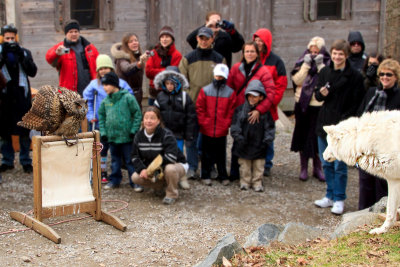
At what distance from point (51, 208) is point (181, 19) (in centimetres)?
695

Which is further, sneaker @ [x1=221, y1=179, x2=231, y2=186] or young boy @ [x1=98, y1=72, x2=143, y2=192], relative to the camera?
sneaker @ [x1=221, y1=179, x2=231, y2=186]

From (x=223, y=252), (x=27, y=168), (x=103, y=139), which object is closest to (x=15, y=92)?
(x=27, y=168)

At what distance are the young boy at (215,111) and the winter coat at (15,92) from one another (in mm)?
2666

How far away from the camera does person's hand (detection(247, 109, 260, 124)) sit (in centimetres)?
792

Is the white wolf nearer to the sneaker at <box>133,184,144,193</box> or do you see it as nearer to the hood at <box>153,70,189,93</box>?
the hood at <box>153,70,189,93</box>

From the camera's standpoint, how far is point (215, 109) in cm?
813

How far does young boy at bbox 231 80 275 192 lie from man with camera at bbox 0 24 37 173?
3.23 meters

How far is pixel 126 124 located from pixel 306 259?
4.00 m

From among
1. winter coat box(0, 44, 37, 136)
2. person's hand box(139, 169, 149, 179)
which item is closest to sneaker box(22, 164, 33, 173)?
winter coat box(0, 44, 37, 136)

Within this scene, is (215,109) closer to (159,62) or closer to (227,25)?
(159,62)

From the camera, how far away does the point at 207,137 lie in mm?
8336

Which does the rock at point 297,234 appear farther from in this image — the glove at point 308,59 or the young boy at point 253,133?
the glove at point 308,59

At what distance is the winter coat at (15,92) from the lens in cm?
821

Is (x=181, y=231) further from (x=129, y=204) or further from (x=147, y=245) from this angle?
(x=129, y=204)
